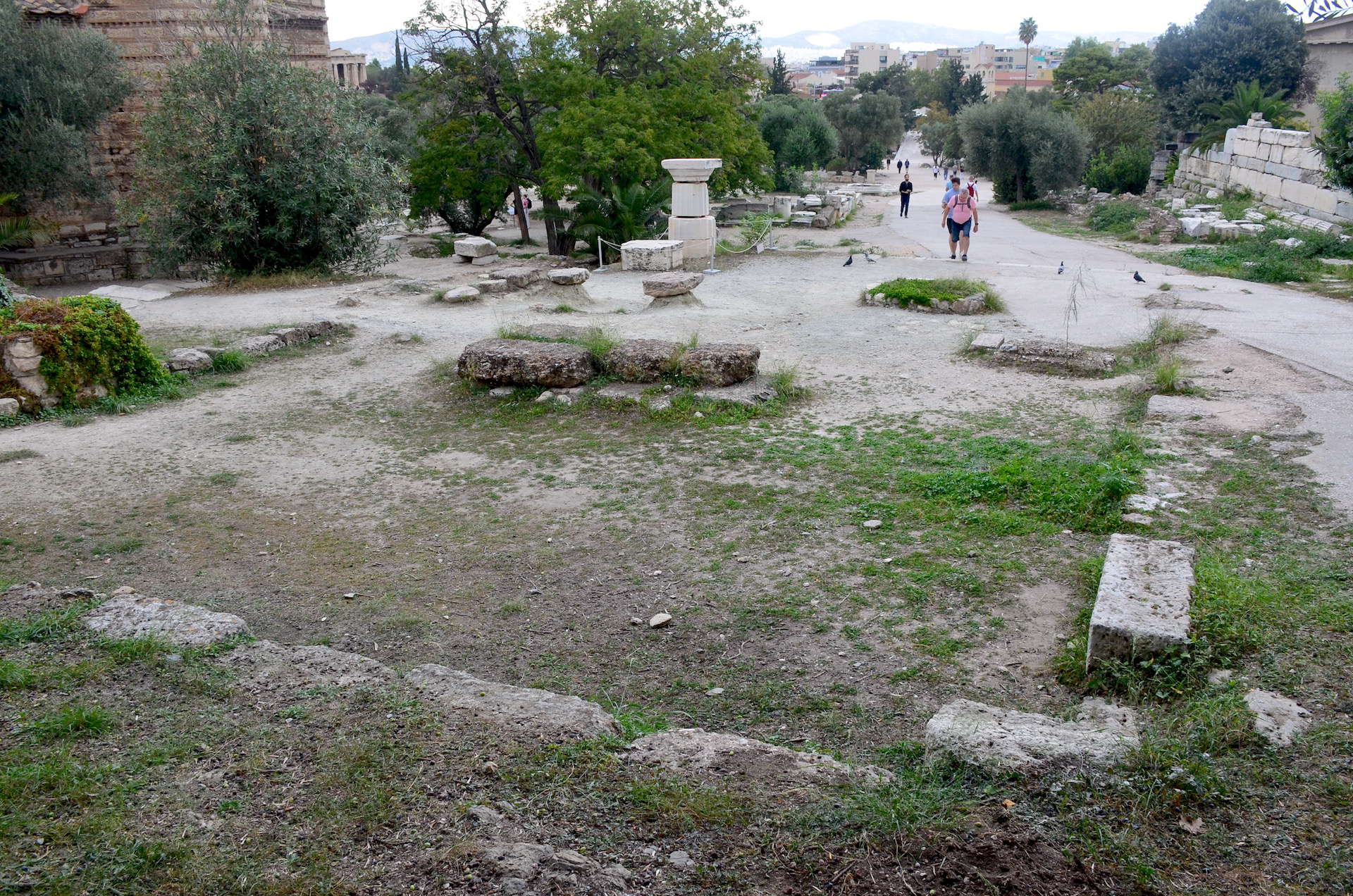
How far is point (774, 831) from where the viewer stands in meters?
2.87

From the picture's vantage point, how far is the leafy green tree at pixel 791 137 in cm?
3466

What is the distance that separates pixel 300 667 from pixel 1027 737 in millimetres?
2970

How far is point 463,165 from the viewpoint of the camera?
70.9 feet

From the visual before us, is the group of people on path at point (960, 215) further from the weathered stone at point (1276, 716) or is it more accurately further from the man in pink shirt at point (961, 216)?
the weathered stone at point (1276, 716)

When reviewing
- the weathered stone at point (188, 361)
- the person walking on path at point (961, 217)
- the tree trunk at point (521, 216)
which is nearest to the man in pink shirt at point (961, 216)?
the person walking on path at point (961, 217)

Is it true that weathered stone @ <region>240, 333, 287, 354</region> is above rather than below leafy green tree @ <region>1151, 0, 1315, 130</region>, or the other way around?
below

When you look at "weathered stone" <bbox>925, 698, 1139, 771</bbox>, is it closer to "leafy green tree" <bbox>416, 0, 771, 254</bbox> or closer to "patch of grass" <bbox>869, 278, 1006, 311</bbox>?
"patch of grass" <bbox>869, 278, 1006, 311</bbox>

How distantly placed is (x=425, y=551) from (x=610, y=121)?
1533 centimetres

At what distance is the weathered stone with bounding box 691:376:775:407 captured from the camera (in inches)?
337

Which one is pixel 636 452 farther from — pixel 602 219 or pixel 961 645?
pixel 602 219

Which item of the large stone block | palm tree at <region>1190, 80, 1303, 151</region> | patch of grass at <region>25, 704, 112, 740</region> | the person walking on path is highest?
palm tree at <region>1190, 80, 1303, 151</region>

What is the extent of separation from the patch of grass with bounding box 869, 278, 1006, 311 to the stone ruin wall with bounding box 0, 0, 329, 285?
43.1 ft

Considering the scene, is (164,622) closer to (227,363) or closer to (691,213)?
(227,363)

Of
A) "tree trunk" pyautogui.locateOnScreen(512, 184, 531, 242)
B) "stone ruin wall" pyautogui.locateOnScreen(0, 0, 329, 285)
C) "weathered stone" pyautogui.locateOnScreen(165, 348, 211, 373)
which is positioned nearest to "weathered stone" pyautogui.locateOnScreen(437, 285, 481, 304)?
"weathered stone" pyautogui.locateOnScreen(165, 348, 211, 373)
